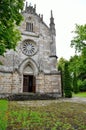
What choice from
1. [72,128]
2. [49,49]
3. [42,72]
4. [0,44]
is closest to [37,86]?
[42,72]

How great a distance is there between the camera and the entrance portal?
26.5 metres

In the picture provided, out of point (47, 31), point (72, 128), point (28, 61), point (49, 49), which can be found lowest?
point (72, 128)

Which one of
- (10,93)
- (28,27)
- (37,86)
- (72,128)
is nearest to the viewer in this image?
(72,128)

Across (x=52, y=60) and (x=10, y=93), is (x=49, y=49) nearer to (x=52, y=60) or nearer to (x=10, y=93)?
(x=52, y=60)

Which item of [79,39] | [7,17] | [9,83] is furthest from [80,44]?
[7,17]

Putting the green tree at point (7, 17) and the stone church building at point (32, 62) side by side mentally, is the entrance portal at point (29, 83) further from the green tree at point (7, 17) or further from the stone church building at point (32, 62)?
the green tree at point (7, 17)

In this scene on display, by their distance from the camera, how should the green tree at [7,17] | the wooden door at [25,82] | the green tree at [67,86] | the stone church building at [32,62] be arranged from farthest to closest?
the green tree at [67,86]
the wooden door at [25,82]
the stone church building at [32,62]
the green tree at [7,17]

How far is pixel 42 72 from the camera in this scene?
26.9 meters

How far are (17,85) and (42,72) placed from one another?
437 centimetres

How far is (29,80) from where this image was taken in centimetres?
2736

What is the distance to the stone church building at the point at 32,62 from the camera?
2504cm

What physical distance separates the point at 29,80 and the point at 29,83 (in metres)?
0.46

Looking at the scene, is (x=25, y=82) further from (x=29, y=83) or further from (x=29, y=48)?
(x=29, y=48)

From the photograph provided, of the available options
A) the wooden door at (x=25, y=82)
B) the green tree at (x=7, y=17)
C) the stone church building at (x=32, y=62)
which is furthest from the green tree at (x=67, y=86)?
the green tree at (x=7, y=17)
